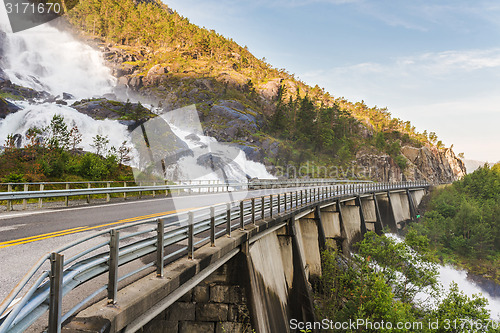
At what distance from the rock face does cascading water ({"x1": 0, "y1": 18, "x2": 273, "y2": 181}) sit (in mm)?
46036

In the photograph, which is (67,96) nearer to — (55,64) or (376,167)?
(55,64)

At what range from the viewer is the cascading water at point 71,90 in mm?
51156

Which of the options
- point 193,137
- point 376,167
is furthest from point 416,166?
point 193,137

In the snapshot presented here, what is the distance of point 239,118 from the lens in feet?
285

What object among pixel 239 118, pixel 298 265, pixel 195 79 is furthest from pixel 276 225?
pixel 195 79

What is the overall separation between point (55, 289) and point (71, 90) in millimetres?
117248

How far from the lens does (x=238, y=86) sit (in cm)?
12431

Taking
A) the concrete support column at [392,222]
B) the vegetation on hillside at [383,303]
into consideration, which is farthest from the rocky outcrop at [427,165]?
the vegetation on hillside at [383,303]

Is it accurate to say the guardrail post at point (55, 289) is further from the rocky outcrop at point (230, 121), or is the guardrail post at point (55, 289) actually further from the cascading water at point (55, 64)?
the cascading water at point (55, 64)

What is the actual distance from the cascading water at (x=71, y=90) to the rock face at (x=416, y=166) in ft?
151

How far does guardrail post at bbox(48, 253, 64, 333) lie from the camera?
258 cm

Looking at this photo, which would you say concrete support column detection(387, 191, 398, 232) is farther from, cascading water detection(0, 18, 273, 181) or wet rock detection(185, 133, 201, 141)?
wet rock detection(185, 133, 201, 141)

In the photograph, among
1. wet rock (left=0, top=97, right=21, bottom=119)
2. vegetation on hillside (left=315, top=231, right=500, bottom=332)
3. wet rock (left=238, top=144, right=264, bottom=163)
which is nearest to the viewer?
vegetation on hillside (left=315, top=231, right=500, bottom=332)

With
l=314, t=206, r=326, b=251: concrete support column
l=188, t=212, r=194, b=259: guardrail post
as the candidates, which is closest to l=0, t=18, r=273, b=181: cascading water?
l=314, t=206, r=326, b=251: concrete support column
